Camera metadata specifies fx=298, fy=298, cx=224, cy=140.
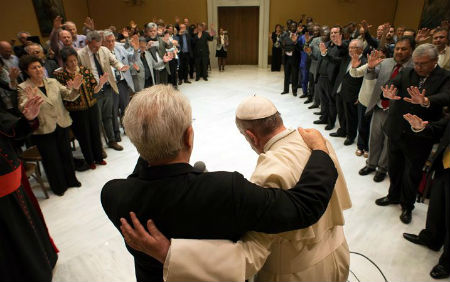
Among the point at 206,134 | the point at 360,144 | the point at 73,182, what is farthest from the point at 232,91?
the point at 73,182

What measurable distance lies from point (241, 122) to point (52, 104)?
112 inches

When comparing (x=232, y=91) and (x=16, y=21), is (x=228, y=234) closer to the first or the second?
(x=232, y=91)

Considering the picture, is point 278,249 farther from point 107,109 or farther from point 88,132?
point 107,109

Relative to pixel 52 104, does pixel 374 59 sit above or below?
above

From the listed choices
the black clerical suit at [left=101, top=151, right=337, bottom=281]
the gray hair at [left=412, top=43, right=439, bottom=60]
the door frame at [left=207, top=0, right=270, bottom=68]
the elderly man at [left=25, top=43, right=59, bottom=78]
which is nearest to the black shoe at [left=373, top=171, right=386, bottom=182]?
the gray hair at [left=412, top=43, right=439, bottom=60]

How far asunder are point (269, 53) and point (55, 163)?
10500 mm

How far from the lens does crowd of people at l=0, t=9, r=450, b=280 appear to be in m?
1.06

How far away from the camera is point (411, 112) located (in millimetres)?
2900

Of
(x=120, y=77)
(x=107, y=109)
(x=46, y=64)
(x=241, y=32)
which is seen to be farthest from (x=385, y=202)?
(x=241, y=32)

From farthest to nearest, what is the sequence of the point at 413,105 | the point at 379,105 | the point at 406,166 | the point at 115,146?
the point at 115,146 < the point at 379,105 < the point at 406,166 < the point at 413,105

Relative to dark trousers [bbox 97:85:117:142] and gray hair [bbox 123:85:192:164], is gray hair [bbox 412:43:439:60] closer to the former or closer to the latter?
gray hair [bbox 123:85:192:164]

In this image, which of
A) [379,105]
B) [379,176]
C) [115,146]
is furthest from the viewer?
[115,146]

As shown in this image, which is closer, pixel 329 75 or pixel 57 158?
pixel 57 158

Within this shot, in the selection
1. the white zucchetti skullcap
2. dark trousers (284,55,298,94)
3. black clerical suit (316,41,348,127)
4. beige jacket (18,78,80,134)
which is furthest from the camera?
dark trousers (284,55,298,94)
